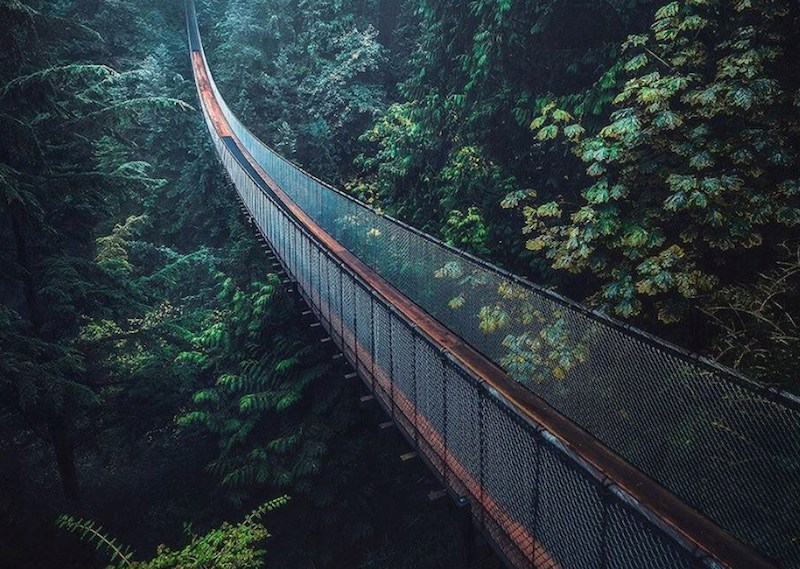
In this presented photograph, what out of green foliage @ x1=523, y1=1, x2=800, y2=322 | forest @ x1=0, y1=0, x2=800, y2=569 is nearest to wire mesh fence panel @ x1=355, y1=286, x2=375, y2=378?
forest @ x1=0, y1=0, x2=800, y2=569

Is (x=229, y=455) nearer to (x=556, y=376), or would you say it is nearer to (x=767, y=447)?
(x=556, y=376)

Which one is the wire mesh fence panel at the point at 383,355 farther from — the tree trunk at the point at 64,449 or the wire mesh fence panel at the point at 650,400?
the tree trunk at the point at 64,449

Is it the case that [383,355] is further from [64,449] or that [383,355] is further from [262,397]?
[64,449]

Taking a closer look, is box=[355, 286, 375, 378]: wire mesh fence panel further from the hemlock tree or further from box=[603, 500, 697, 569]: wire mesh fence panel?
the hemlock tree

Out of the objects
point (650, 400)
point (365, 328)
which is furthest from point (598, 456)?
point (365, 328)

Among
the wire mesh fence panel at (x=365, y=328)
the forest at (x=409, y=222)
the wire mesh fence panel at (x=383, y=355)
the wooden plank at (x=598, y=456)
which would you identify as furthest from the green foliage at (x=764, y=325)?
the wire mesh fence panel at (x=365, y=328)

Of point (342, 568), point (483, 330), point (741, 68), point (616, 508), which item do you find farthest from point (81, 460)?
point (741, 68)

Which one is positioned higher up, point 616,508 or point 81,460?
point 616,508
